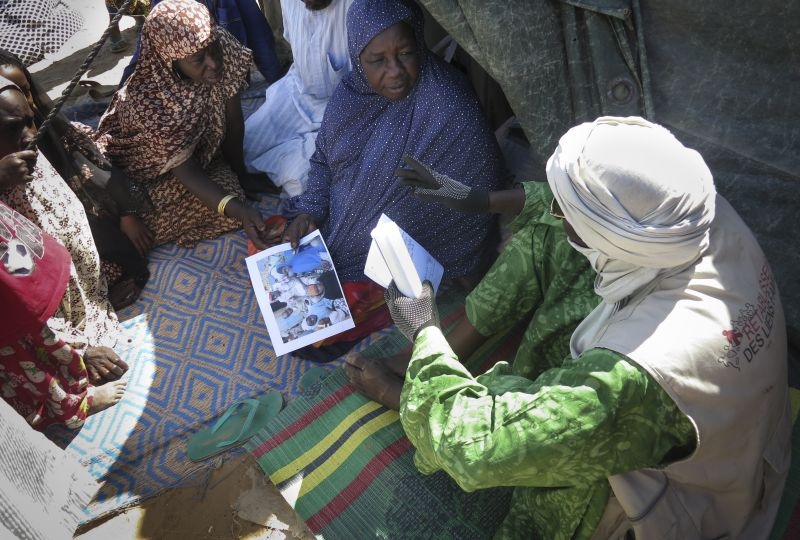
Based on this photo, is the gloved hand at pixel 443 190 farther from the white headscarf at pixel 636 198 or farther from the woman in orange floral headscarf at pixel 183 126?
the woman in orange floral headscarf at pixel 183 126

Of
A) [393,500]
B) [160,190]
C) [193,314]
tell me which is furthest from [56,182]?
[393,500]

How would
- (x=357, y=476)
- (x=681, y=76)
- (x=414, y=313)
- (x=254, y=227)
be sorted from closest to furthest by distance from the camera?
(x=414, y=313), (x=681, y=76), (x=357, y=476), (x=254, y=227)

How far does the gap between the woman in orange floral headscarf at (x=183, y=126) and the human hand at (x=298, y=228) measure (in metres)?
0.19

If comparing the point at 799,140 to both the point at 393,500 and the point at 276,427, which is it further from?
the point at 276,427

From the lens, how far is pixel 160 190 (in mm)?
3084

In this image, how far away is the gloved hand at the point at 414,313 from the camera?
1.77 meters

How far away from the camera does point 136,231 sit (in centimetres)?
308

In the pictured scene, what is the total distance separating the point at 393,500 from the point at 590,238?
1.16 metres

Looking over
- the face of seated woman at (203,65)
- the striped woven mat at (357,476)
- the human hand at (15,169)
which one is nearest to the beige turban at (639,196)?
the striped woven mat at (357,476)

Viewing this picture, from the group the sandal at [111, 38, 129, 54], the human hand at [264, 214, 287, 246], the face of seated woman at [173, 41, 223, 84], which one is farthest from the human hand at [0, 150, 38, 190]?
the sandal at [111, 38, 129, 54]

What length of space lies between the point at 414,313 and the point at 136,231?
6.44ft

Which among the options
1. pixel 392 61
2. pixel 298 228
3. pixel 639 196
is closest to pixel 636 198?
pixel 639 196

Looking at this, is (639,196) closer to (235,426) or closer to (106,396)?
(235,426)

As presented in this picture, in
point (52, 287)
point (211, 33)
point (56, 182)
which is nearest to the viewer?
point (52, 287)
